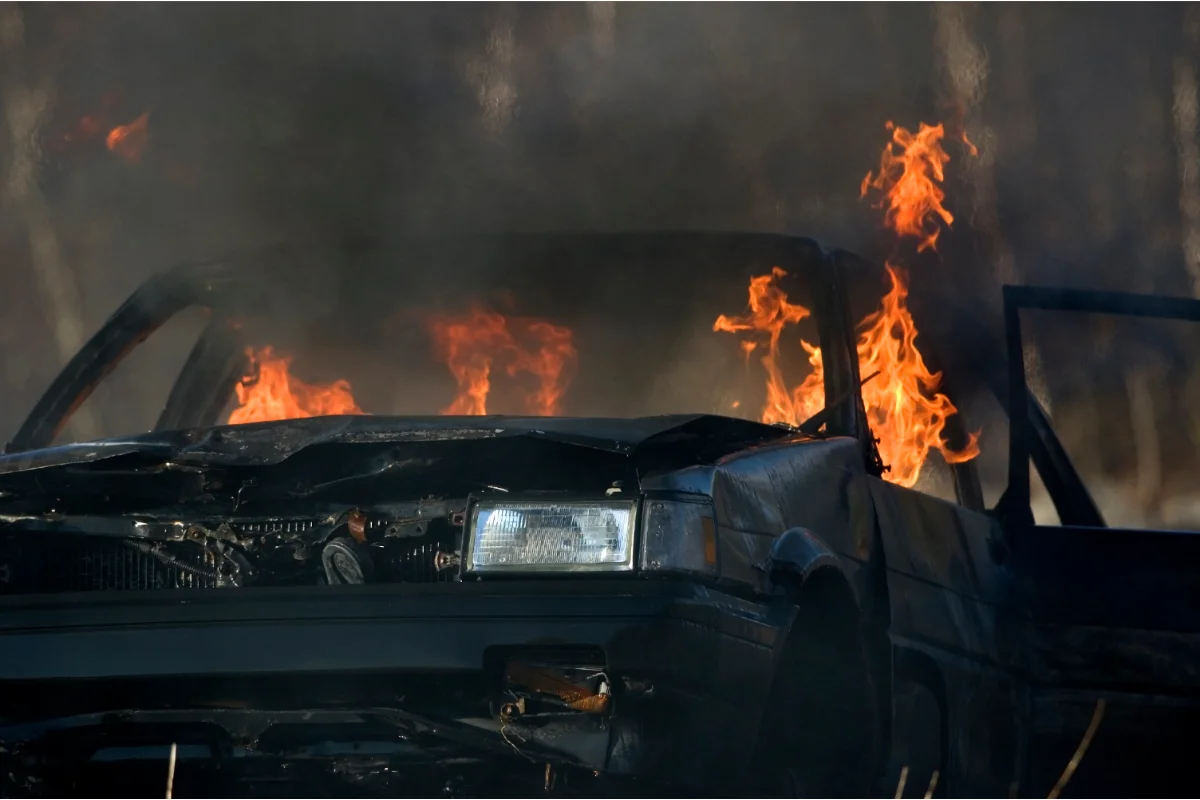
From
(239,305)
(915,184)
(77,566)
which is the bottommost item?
(77,566)

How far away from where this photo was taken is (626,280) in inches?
163

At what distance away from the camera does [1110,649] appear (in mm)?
4047

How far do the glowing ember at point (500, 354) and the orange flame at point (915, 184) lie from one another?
1.30 m

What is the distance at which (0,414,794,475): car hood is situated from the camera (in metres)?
2.83

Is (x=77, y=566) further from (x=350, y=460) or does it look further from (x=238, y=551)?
(x=350, y=460)

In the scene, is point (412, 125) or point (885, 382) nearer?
point (885, 382)

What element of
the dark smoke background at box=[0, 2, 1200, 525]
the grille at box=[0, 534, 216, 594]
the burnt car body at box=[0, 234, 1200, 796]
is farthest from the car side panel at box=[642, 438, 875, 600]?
the dark smoke background at box=[0, 2, 1200, 525]

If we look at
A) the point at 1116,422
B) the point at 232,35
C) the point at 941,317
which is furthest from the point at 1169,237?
the point at 941,317

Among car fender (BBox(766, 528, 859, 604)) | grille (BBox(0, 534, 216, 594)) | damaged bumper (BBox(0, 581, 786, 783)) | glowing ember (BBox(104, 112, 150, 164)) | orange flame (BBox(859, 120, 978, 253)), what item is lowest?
damaged bumper (BBox(0, 581, 786, 783))

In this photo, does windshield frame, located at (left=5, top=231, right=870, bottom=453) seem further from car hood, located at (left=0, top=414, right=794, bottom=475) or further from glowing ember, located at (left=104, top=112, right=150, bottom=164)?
glowing ember, located at (left=104, top=112, right=150, bottom=164)

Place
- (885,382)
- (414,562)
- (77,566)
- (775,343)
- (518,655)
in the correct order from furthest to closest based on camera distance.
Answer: (885,382)
(775,343)
(77,566)
(414,562)
(518,655)

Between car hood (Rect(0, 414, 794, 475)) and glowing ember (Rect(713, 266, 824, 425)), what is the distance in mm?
773

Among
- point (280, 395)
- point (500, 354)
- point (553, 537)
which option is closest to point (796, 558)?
point (553, 537)

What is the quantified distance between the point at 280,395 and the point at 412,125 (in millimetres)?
4525
